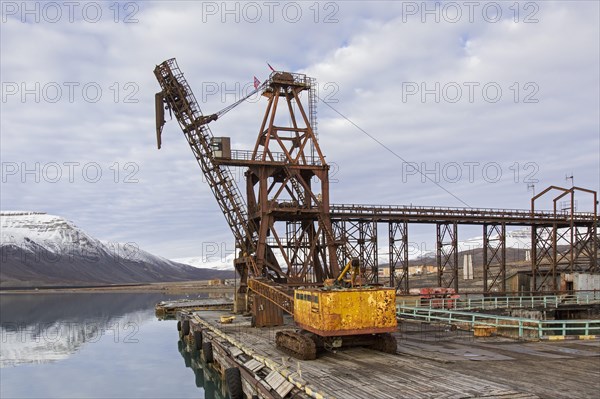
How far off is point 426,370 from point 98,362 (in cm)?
3204

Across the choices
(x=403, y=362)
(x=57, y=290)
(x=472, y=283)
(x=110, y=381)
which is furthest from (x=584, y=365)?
(x=57, y=290)

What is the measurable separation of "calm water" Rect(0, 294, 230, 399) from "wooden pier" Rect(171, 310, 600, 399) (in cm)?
860

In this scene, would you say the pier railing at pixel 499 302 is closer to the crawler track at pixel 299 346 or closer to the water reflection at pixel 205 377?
the water reflection at pixel 205 377

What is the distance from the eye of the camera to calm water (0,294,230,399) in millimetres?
32375

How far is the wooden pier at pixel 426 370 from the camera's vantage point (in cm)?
1430

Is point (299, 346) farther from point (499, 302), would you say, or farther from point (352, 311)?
point (499, 302)

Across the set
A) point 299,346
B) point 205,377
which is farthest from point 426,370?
point 205,377

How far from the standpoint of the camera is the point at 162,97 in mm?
44750

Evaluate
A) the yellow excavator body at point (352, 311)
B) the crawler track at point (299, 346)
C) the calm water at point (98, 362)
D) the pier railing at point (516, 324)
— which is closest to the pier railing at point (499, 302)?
the pier railing at point (516, 324)

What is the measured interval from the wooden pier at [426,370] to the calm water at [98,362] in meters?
8.60

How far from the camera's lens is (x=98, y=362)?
41406 millimetres

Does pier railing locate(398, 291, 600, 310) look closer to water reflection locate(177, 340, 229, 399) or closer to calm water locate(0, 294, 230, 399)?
water reflection locate(177, 340, 229, 399)

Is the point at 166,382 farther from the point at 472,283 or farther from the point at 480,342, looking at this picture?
the point at 472,283

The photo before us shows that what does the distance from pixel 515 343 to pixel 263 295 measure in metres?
14.8
